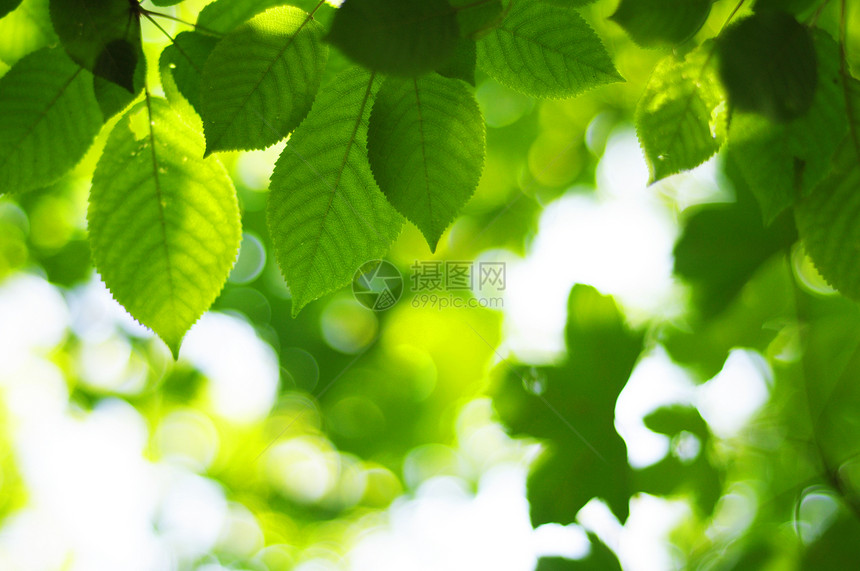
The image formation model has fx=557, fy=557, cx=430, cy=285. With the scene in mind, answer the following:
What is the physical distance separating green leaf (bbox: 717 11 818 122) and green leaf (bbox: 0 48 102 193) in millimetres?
569

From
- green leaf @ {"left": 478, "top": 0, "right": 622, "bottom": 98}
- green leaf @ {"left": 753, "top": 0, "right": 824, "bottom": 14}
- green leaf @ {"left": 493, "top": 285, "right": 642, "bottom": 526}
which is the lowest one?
green leaf @ {"left": 493, "top": 285, "right": 642, "bottom": 526}

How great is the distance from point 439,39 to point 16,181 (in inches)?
17.3

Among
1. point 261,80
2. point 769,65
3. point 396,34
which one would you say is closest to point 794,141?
point 769,65

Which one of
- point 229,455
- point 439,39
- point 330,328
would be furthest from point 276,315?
point 439,39

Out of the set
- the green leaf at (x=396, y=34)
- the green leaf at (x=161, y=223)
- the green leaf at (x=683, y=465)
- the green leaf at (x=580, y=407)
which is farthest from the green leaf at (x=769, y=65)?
the green leaf at (x=683, y=465)

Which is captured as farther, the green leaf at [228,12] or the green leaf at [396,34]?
the green leaf at [228,12]

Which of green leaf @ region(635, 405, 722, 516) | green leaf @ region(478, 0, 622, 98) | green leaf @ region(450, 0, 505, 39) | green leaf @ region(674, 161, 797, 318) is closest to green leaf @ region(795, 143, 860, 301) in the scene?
green leaf @ region(478, 0, 622, 98)

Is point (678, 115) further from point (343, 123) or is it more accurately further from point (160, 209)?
point (160, 209)

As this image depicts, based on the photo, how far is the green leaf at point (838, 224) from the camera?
1.54 feet

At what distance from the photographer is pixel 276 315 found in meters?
3.65

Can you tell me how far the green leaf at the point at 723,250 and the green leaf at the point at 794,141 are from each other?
2.67 feet

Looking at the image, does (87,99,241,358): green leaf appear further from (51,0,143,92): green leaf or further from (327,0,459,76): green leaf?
(327,0,459,76): green leaf

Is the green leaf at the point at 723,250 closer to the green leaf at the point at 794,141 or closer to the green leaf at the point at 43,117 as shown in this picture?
the green leaf at the point at 794,141

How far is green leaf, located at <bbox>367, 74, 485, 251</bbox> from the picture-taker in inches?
18.2
